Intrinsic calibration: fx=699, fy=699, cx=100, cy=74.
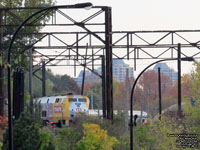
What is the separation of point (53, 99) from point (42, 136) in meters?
31.6

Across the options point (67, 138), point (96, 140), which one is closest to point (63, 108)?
point (67, 138)

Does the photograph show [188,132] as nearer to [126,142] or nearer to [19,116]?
[126,142]

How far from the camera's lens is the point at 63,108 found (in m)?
65.6

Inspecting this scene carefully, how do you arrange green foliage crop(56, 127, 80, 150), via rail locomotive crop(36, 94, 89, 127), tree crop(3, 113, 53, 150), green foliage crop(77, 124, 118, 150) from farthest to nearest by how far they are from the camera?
via rail locomotive crop(36, 94, 89, 127) < green foliage crop(56, 127, 80, 150) < green foliage crop(77, 124, 118, 150) < tree crop(3, 113, 53, 150)

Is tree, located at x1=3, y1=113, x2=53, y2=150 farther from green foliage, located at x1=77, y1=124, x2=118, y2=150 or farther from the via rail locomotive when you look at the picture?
the via rail locomotive

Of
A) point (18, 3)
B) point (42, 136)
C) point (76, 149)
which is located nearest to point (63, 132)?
point (76, 149)

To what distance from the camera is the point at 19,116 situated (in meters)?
34.5

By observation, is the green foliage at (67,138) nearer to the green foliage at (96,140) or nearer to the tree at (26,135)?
the green foliage at (96,140)

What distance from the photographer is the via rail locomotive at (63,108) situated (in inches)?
2564

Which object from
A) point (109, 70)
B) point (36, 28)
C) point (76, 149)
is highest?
point (36, 28)

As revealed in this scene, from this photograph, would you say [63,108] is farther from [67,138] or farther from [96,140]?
[96,140]

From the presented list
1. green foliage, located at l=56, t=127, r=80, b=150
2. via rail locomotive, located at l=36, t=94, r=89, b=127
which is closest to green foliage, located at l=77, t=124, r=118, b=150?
green foliage, located at l=56, t=127, r=80, b=150

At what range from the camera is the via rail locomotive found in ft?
214

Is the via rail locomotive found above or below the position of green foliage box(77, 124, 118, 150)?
above
